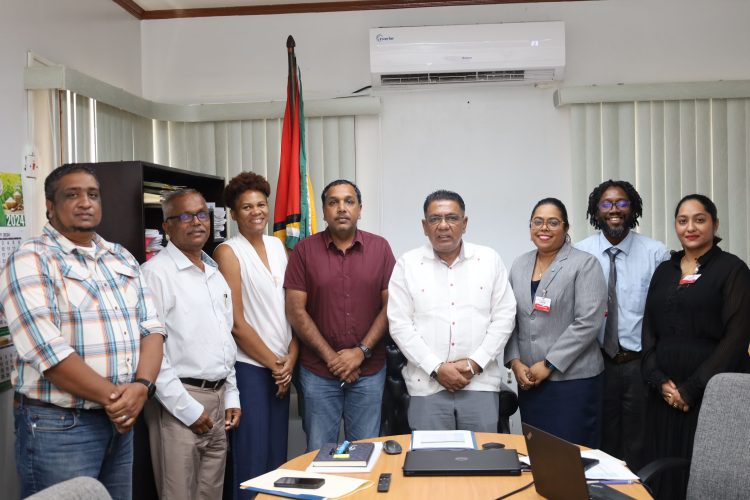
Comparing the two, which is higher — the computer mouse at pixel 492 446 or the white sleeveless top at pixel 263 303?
the white sleeveless top at pixel 263 303

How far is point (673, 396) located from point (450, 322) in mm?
994

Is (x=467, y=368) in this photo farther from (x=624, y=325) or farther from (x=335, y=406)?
(x=624, y=325)

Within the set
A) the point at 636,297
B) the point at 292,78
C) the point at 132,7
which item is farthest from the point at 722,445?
the point at 132,7

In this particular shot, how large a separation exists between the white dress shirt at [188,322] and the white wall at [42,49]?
0.95 metres

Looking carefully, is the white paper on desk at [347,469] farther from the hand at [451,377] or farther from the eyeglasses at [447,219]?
the eyeglasses at [447,219]

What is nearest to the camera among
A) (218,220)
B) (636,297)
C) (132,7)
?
(636,297)

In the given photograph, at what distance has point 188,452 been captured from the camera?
2646 mm

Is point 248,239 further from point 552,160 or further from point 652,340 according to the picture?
point 552,160

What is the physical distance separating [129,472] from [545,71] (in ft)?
11.0

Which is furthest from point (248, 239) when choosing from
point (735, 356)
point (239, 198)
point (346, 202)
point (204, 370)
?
point (735, 356)

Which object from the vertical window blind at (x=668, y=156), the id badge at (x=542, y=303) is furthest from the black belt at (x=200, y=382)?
the vertical window blind at (x=668, y=156)

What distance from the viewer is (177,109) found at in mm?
4488

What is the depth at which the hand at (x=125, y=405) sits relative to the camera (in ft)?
7.29

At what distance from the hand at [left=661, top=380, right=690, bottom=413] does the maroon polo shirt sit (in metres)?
1.25
